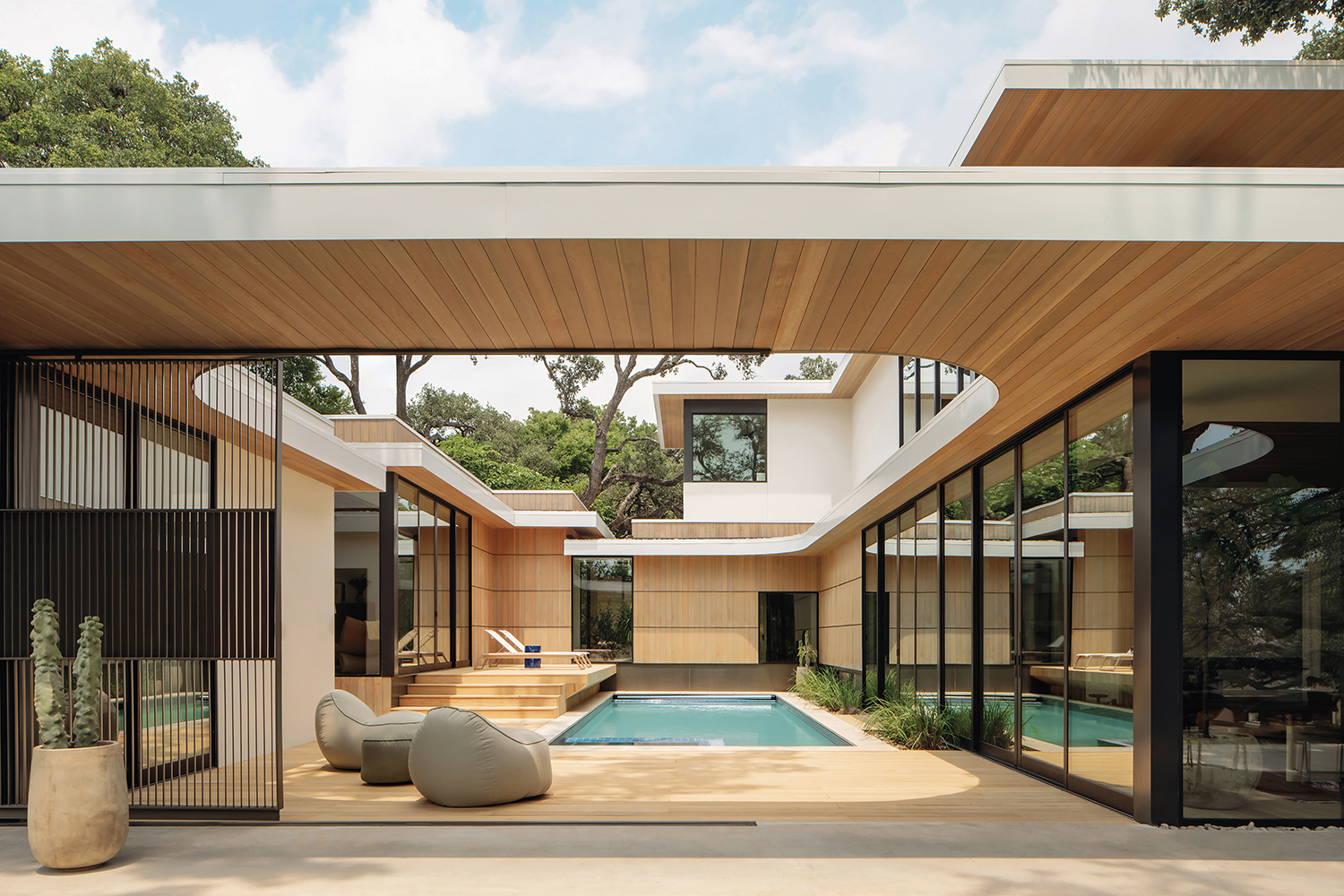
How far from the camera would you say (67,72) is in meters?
20.8

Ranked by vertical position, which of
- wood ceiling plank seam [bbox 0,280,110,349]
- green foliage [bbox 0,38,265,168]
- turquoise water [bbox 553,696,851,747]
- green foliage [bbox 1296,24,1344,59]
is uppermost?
green foliage [bbox 0,38,265,168]

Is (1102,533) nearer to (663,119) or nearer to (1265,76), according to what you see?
(1265,76)

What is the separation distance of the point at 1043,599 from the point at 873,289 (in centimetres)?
363

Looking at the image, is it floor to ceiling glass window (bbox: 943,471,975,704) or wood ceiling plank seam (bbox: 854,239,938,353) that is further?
floor to ceiling glass window (bbox: 943,471,975,704)

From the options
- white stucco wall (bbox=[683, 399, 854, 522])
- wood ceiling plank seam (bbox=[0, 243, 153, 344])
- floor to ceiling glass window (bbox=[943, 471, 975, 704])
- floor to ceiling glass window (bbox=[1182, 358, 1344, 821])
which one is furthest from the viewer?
white stucco wall (bbox=[683, 399, 854, 522])

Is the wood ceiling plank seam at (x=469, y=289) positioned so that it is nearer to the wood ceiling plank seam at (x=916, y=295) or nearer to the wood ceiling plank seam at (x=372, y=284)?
the wood ceiling plank seam at (x=372, y=284)

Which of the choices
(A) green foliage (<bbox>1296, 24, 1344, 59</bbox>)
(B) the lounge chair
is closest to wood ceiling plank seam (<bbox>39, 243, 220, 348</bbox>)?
(A) green foliage (<bbox>1296, 24, 1344, 59</bbox>)

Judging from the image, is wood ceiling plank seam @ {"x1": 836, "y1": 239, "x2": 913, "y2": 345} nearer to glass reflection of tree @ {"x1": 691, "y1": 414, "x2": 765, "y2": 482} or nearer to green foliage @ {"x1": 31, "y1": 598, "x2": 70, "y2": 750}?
green foliage @ {"x1": 31, "y1": 598, "x2": 70, "y2": 750}

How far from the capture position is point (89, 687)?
504 centimetres

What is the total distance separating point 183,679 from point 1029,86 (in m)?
7.76

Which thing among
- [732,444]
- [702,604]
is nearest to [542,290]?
[702,604]

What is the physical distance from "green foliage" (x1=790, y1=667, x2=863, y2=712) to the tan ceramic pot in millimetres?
10967

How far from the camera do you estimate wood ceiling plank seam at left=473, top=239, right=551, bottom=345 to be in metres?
4.46

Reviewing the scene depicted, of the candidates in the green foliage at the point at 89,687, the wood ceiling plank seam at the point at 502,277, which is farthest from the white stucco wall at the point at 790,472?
the green foliage at the point at 89,687
